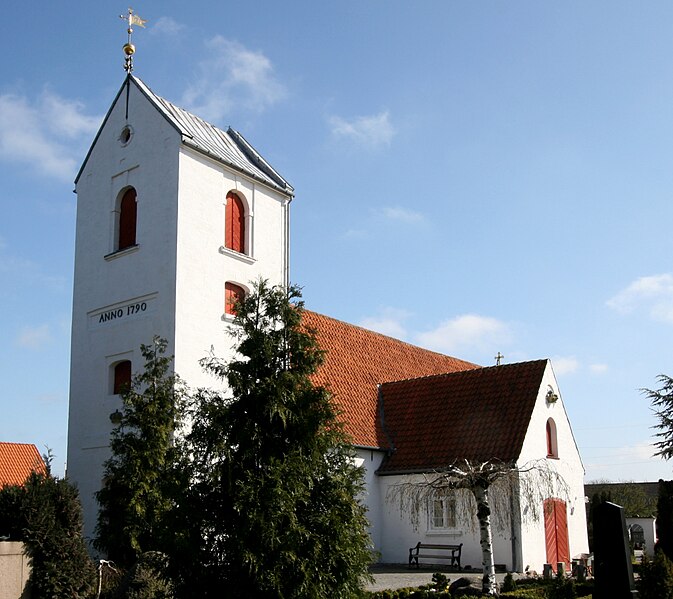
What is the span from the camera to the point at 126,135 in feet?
82.9

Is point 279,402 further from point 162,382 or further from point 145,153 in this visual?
point 145,153

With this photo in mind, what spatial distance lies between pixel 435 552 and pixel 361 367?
7.95 m

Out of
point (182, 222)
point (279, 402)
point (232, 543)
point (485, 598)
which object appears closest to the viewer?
point (232, 543)

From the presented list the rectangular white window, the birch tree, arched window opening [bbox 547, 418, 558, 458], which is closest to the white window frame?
the rectangular white window

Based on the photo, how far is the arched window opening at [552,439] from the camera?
2631 cm

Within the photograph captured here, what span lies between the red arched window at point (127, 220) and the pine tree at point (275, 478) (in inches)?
473

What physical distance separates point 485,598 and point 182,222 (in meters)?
13.0

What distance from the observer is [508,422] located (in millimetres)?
25156

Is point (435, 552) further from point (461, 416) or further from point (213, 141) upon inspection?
point (213, 141)

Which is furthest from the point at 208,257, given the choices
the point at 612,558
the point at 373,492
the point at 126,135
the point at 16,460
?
the point at 16,460

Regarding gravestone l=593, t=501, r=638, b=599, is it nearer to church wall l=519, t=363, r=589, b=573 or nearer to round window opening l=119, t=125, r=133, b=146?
church wall l=519, t=363, r=589, b=573

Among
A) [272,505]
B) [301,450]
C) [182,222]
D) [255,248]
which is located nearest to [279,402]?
[301,450]

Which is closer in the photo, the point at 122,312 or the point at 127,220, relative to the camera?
the point at 122,312

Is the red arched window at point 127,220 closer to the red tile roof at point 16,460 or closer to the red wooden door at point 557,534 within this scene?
the red wooden door at point 557,534
